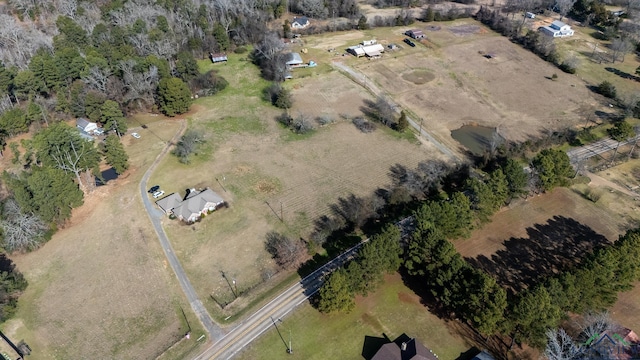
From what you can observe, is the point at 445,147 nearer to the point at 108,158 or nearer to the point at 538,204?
the point at 538,204

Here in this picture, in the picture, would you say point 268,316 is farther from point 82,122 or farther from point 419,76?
point 419,76

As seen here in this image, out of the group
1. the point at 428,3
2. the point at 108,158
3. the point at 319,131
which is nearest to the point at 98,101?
the point at 108,158

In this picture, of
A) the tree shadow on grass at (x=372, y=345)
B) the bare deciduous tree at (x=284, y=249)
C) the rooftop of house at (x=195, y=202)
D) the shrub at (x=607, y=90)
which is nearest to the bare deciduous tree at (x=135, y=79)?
the rooftop of house at (x=195, y=202)

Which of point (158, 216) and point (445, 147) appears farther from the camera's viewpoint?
point (445, 147)

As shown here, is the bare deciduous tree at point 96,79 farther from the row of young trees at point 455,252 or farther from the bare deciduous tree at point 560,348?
the bare deciduous tree at point 560,348

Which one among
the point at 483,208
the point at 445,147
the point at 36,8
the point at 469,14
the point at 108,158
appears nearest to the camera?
the point at 483,208

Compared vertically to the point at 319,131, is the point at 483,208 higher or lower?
higher

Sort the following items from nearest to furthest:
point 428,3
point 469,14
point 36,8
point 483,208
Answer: point 483,208, point 36,8, point 469,14, point 428,3

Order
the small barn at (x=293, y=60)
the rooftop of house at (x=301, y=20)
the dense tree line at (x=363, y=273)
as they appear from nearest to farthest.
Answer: the dense tree line at (x=363, y=273) → the small barn at (x=293, y=60) → the rooftop of house at (x=301, y=20)
